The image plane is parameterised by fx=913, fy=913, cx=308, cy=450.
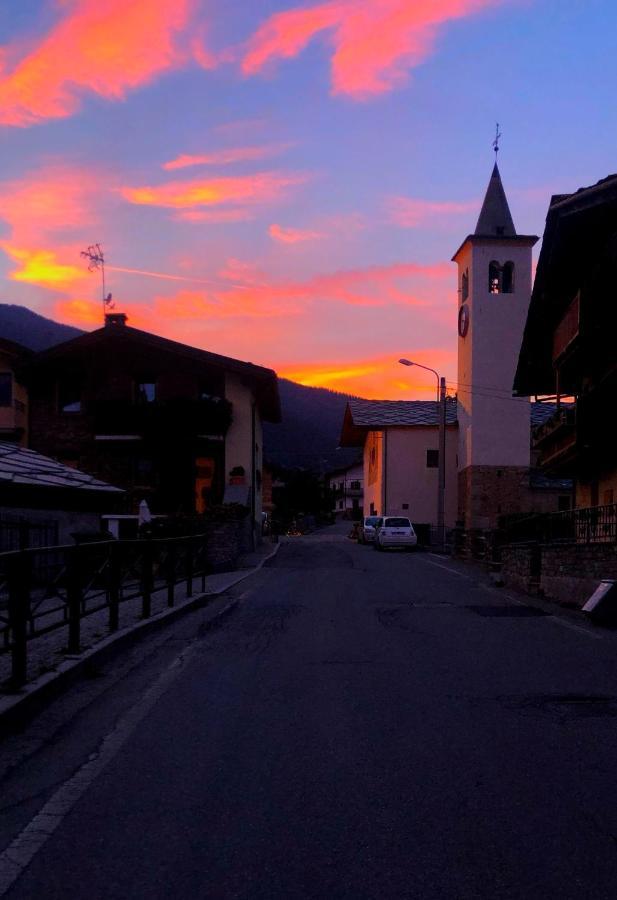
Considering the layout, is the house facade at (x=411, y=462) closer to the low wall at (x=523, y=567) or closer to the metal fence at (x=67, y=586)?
the low wall at (x=523, y=567)

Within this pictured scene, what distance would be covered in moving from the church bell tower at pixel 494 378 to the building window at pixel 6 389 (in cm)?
2342

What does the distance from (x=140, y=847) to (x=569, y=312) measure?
2020cm

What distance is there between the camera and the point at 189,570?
1672 centimetres

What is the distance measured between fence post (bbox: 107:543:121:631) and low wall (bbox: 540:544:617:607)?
26.2ft

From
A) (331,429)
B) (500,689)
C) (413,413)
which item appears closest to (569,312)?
(500,689)

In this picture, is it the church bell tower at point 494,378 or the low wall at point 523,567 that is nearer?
the low wall at point 523,567

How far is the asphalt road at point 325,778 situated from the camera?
395cm

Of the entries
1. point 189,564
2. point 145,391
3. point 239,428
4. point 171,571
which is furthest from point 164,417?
point 171,571

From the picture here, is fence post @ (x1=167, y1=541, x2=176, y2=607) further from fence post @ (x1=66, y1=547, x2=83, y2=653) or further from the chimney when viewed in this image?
the chimney

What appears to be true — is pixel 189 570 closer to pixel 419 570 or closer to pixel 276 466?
pixel 419 570

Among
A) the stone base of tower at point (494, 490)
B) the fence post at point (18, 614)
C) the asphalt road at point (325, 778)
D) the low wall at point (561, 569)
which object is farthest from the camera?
the stone base of tower at point (494, 490)

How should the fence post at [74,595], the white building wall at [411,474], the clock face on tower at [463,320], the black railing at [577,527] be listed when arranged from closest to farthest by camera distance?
the fence post at [74,595] < the black railing at [577,527] < the clock face on tower at [463,320] < the white building wall at [411,474]

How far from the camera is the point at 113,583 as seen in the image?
36.2ft

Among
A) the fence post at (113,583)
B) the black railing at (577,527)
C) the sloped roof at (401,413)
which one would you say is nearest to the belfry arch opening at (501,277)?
the sloped roof at (401,413)
